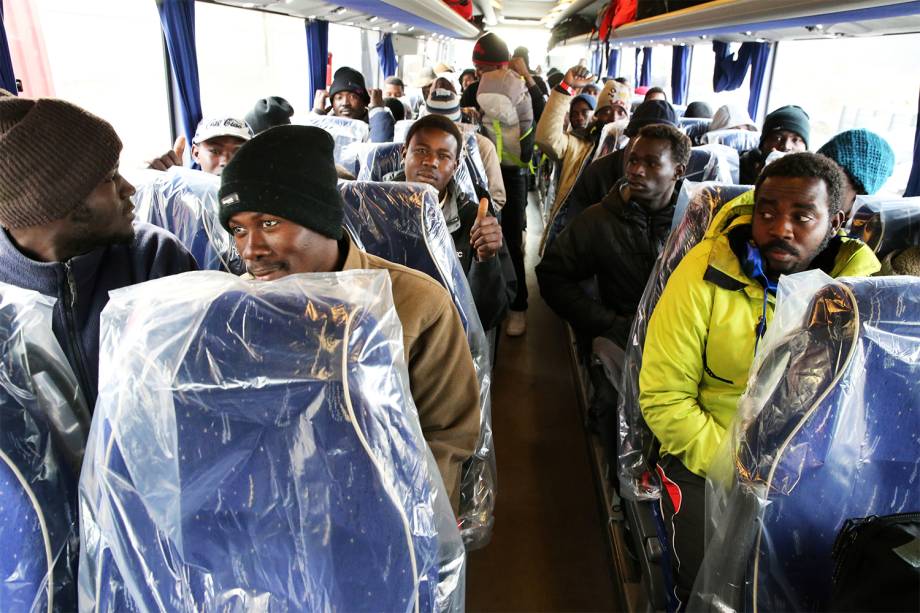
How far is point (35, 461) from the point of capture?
0.91 meters

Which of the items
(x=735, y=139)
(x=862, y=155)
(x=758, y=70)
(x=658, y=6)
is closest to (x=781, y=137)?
(x=735, y=139)

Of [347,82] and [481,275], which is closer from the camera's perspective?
[481,275]

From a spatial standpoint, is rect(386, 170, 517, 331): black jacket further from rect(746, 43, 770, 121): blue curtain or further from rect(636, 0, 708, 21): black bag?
rect(746, 43, 770, 121): blue curtain

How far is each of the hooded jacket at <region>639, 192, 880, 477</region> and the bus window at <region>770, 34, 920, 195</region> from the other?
2.39 metres

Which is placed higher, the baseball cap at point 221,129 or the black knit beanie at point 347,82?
the black knit beanie at point 347,82

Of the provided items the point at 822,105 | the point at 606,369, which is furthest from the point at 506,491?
the point at 822,105

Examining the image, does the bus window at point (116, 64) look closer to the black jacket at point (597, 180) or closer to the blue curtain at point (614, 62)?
the black jacket at point (597, 180)

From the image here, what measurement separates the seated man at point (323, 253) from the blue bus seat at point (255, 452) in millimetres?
350

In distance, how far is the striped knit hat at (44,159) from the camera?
1.17 meters

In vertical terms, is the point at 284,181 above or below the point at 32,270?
above

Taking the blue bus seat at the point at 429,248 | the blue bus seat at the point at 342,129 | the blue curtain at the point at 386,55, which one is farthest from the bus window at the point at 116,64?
the blue curtain at the point at 386,55

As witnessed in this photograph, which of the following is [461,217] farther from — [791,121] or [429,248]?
[791,121]

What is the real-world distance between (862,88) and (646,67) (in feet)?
22.1

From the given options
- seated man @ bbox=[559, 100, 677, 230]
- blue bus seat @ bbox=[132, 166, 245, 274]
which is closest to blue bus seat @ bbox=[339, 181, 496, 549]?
blue bus seat @ bbox=[132, 166, 245, 274]
